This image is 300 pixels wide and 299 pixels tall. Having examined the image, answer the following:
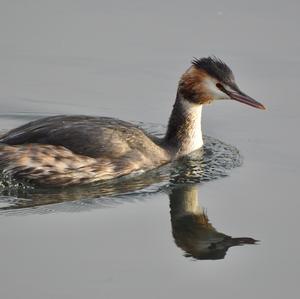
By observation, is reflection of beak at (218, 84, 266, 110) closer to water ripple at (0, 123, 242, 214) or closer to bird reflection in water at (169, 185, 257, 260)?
water ripple at (0, 123, 242, 214)

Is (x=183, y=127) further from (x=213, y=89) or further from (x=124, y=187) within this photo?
(x=124, y=187)

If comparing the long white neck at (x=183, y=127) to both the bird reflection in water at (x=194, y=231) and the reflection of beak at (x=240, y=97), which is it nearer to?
the reflection of beak at (x=240, y=97)

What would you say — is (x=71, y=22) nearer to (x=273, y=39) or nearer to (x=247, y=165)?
(x=273, y=39)

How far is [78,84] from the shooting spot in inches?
487

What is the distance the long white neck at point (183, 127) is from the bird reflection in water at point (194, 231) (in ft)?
3.50

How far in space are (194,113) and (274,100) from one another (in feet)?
5.74

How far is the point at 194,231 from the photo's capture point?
871 centimetres

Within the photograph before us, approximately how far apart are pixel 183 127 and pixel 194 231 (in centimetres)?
222

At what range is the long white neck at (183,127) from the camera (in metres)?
10.7

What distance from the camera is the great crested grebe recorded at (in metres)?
9.55

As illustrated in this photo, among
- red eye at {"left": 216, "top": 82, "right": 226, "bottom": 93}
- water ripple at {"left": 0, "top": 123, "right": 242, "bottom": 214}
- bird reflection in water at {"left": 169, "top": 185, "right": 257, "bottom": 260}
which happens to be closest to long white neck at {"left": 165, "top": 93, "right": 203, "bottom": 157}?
water ripple at {"left": 0, "top": 123, "right": 242, "bottom": 214}

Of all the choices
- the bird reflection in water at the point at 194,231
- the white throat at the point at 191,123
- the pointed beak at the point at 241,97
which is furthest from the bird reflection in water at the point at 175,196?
the pointed beak at the point at 241,97

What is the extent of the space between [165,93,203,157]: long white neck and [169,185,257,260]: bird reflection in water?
1.07 metres

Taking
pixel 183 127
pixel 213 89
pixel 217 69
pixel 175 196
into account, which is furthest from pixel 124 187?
pixel 217 69
